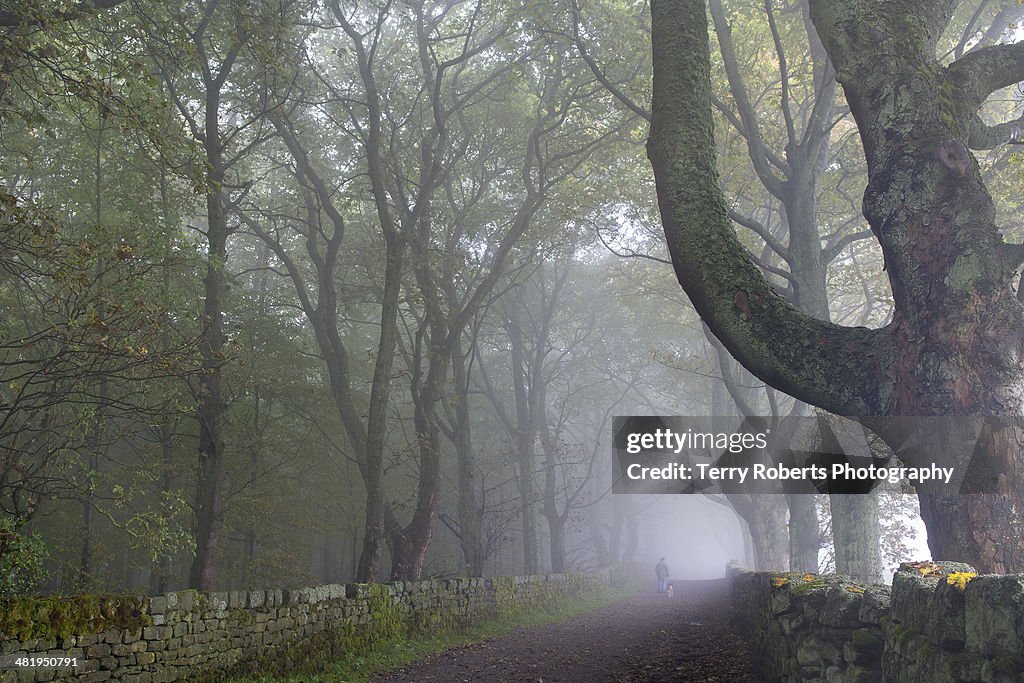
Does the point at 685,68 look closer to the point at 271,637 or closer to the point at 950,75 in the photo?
the point at 950,75

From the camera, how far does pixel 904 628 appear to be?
4656 mm

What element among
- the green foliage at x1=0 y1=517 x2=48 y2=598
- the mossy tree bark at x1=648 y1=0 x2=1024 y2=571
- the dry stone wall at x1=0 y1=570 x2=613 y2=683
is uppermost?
the mossy tree bark at x1=648 y1=0 x2=1024 y2=571

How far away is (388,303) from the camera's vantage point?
Answer: 14.9 meters

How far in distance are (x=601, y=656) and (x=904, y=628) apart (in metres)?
7.23

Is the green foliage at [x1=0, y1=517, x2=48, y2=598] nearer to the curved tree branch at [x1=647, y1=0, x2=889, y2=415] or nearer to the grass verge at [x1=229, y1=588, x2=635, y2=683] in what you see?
the grass verge at [x1=229, y1=588, x2=635, y2=683]

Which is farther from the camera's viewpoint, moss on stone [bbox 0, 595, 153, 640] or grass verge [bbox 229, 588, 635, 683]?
grass verge [bbox 229, 588, 635, 683]

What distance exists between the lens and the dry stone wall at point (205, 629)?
21.0 ft

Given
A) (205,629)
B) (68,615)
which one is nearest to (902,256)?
(68,615)

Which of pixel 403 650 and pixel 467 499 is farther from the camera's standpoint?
pixel 467 499

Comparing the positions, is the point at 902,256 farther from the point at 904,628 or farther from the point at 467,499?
the point at 467,499

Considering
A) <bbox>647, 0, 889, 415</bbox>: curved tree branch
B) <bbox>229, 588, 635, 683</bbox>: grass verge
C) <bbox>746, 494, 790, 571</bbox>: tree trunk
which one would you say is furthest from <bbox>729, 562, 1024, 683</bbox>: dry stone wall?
<bbox>746, 494, 790, 571</bbox>: tree trunk

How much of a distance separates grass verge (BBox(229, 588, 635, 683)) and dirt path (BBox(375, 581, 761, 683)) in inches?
13.3

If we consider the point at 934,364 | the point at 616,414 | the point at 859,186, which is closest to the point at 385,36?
the point at 859,186

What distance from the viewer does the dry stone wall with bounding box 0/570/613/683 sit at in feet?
21.0
